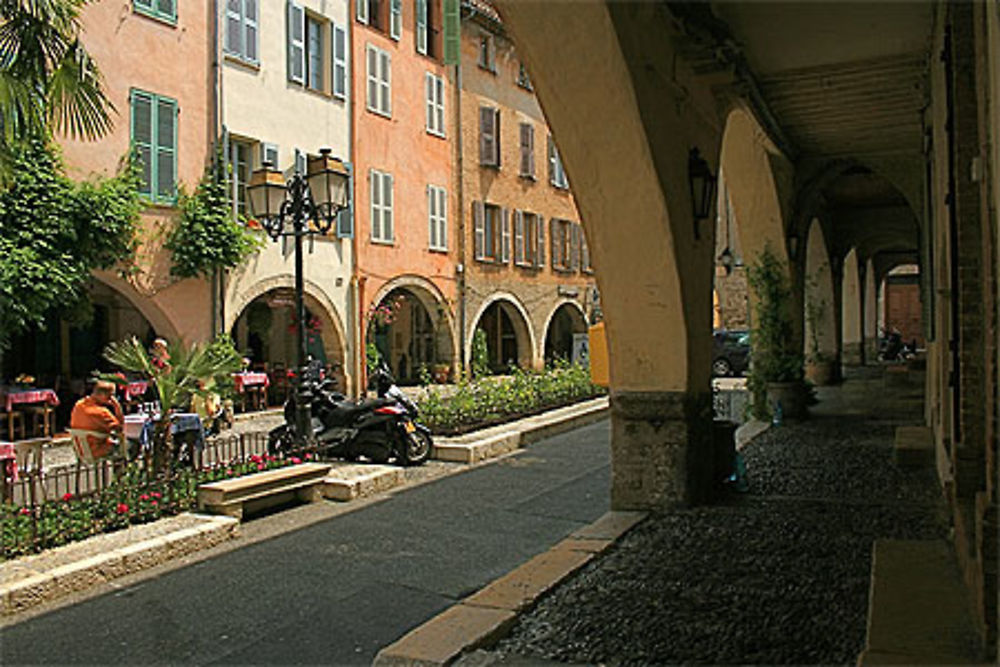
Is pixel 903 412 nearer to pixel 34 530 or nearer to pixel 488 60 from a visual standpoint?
pixel 34 530

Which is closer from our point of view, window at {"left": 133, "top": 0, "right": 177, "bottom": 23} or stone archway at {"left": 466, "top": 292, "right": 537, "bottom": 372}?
window at {"left": 133, "top": 0, "right": 177, "bottom": 23}

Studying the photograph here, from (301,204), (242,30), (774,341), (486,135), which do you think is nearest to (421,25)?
(486,135)

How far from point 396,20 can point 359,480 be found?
12756mm

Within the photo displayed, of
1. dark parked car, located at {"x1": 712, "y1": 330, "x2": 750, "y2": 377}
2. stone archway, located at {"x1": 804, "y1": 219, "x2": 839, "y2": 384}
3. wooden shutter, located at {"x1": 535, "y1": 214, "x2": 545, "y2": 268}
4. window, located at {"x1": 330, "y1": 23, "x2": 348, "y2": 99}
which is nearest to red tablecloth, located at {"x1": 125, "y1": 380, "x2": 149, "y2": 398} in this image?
window, located at {"x1": 330, "y1": 23, "x2": 348, "y2": 99}

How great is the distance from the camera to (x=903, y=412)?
1154 centimetres

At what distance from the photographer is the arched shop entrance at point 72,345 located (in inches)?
490

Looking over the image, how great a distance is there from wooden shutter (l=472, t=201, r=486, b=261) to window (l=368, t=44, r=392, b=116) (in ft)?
11.7

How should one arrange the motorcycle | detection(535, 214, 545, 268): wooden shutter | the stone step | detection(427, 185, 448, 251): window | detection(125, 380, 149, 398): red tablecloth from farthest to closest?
detection(535, 214, 545, 268): wooden shutter < detection(427, 185, 448, 251): window < detection(125, 380, 149, 398): red tablecloth < the motorcycle < the stone step

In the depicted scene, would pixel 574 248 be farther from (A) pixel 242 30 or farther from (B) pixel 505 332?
(A) pixel 242 30

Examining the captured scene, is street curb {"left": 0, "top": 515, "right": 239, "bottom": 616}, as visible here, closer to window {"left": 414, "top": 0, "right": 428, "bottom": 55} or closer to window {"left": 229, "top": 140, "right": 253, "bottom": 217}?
window {"left": 229, "top": 140, "right": 253, "bottom": 217}

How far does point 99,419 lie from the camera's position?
6930mm

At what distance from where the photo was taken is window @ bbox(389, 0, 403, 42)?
17.5 m

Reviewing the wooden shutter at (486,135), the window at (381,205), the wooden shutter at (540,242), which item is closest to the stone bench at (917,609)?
the window at (381,205)

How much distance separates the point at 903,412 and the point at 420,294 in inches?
405
